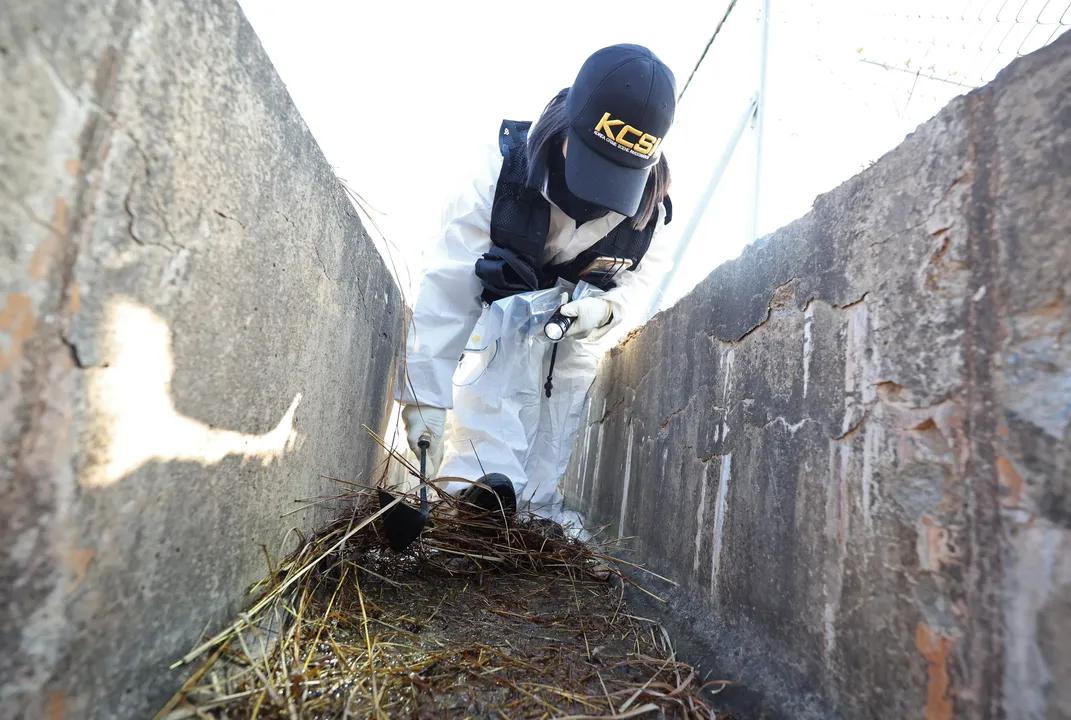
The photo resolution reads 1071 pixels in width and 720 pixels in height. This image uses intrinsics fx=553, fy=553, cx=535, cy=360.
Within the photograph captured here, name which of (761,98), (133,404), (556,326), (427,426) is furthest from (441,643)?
(761,98)

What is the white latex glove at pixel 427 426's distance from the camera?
198cm

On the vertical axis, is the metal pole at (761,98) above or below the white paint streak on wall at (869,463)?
above

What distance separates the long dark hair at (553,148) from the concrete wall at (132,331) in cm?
108

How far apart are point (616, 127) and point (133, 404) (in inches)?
60.9

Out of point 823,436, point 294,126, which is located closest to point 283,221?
point 294,126

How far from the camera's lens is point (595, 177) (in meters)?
1.77

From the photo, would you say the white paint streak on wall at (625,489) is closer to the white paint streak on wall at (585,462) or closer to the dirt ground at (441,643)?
the dirt ground at (441,643)

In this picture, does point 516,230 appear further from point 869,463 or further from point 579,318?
point 869,463

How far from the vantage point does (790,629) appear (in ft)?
2.91

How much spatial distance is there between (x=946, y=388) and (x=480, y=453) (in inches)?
62.2

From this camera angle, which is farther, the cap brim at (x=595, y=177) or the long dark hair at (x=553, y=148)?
the long dark hair at (x=553, y=148)

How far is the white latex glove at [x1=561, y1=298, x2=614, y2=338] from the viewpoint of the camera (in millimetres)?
2045

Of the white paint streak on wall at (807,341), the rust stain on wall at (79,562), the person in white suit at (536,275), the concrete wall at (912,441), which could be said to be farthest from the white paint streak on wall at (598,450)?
the rust stain on wall at (79,562)

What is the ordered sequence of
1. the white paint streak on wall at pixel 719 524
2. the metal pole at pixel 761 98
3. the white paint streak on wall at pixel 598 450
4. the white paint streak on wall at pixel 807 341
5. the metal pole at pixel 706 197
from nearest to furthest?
the white paint streak on wall at pixel 807 341 < the white paint streak on wall at pixel 719 524 < the metal pole at pixel 761 98 < the white paint streak on wall at pixel 598 450 < the metal pole at pixel 706 197
